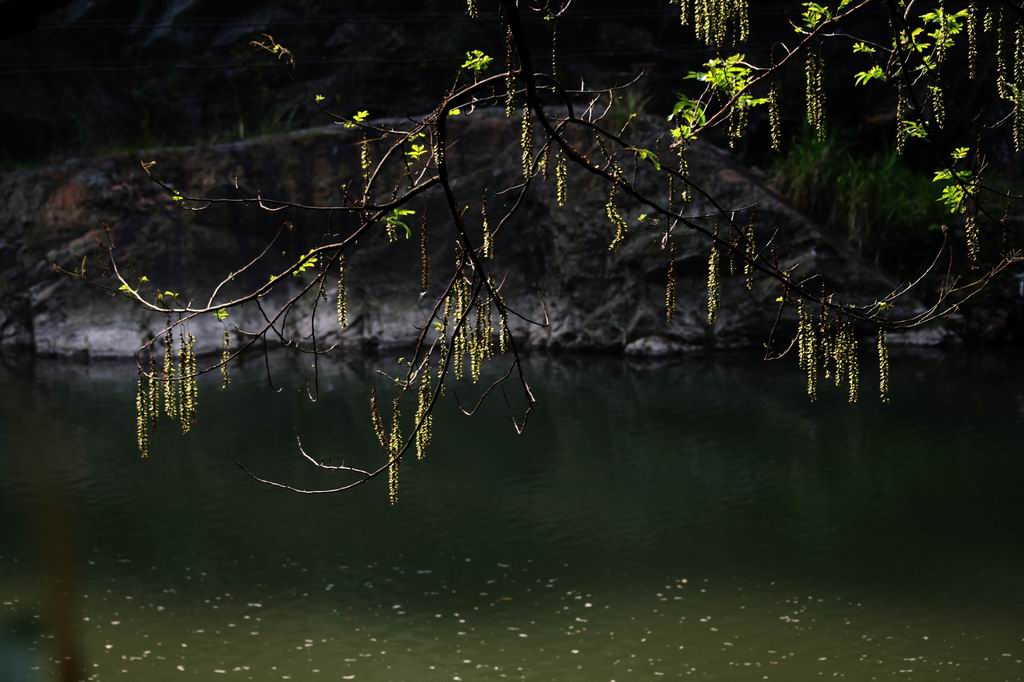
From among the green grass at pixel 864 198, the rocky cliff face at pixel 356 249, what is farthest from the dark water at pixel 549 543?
the green grass at pixel 864 198

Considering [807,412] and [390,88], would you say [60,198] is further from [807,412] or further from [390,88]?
[807,412]

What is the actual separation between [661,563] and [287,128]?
8717mm

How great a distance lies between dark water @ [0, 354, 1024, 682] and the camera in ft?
15.0

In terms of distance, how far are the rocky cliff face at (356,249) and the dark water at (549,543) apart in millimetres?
2067

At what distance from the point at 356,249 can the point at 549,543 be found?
649 cm

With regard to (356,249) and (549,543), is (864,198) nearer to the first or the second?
(356,249)

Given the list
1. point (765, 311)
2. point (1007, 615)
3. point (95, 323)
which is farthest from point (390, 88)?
point (1007, 615)

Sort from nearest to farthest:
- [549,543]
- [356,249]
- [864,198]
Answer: [549,543], [864,198], [356,249]

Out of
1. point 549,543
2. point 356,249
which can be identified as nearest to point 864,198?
point 356,249

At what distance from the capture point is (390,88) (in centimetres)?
1386

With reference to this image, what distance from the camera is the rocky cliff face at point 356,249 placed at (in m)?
10.9

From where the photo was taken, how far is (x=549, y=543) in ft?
19.0

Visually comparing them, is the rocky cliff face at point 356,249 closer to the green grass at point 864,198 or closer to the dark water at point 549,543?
the green grass at point 864,198

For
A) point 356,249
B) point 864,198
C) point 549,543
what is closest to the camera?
point 549,543
